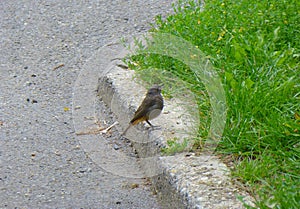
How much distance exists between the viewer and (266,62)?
4309 millimetres

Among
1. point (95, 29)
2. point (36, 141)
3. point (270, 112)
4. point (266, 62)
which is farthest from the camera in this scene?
point (95, 29)

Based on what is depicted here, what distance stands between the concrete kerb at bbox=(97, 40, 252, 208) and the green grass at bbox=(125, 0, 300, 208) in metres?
0.11

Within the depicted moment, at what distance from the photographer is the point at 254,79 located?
422cm

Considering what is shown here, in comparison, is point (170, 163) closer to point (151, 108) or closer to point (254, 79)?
point (151, 108)

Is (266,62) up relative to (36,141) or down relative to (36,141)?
up

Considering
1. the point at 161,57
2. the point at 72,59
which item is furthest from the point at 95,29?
the point at 161,57

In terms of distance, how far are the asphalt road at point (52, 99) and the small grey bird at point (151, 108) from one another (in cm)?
40

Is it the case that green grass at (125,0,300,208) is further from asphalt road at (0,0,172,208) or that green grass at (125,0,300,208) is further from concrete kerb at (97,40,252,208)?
asphalt road at (0,0,172,208)

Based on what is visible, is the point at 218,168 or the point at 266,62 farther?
the point at 266,62

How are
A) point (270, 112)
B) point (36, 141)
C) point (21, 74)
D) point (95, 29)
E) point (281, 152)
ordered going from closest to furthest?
point (281, 152) < point (270, 112) < point (36, 141) < point (21, 74) < point (95, 29)

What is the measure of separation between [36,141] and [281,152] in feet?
6.22

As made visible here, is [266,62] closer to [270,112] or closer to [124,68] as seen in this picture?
[270,112]

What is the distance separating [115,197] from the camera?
3971 mm

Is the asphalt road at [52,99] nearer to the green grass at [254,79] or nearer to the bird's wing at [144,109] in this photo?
the bird's wing at [144,109]
